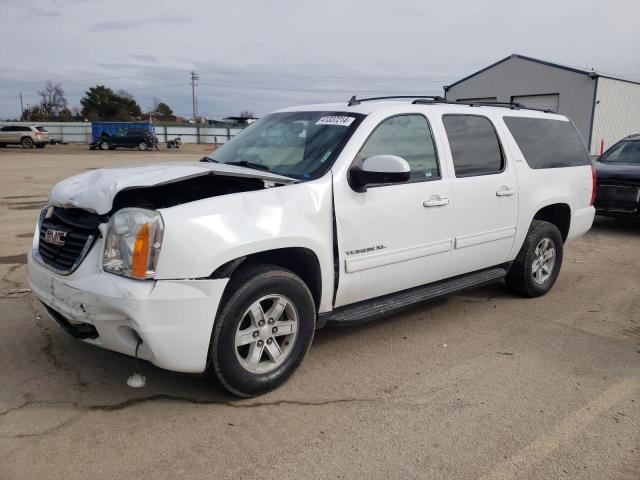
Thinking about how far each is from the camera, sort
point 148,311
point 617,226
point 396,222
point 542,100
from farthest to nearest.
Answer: point 542,100
point 617,226
point 396,222
point 148,311

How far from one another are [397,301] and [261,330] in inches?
48.0

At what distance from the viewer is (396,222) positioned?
3922 mm

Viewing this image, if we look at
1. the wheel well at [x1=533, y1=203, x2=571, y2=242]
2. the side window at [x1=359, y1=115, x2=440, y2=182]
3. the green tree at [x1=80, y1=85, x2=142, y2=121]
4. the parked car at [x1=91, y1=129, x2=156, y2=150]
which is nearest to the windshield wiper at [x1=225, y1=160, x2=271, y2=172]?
the side window at [x1=359, y1=115, x2=440, y2=182]

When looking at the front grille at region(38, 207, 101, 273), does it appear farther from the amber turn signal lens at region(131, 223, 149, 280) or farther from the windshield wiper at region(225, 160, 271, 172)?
the windshield wiper at region(225, 160, 271, 172)

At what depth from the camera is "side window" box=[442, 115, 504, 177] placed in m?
4.46

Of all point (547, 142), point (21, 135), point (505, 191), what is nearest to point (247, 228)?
point (505, 191)

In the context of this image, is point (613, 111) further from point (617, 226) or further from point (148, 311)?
point (148, 311)

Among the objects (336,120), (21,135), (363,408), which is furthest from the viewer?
(21,135)

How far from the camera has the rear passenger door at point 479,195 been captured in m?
4.44

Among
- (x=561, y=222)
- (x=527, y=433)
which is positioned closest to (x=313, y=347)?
(x=527, y=433)

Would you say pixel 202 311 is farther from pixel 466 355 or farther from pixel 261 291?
pixel 466 355

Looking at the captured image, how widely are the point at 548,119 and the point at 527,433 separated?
3617 mm

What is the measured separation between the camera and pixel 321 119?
4.17 meters

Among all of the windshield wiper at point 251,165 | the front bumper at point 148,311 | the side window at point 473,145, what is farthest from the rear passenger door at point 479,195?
the front bumper at point 148,311
